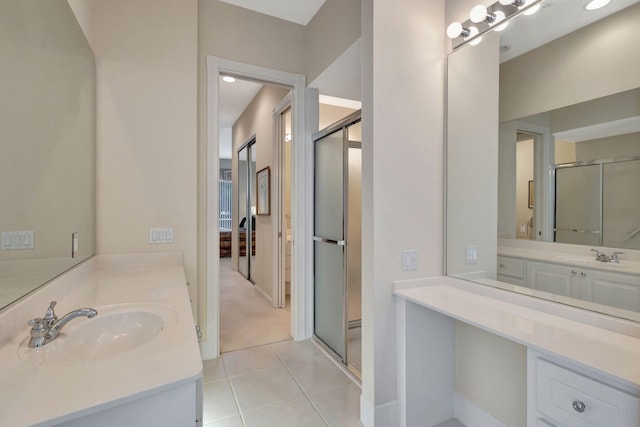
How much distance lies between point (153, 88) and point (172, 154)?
472mm

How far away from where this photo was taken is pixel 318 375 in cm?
226

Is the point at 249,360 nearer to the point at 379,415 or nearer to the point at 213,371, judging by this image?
the point at 213,371

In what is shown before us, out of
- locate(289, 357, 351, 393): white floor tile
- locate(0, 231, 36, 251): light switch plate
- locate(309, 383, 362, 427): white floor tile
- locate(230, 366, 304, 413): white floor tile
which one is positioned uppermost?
locate(0, 231, 36, 251): light switch plate

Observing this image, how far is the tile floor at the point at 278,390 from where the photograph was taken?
5.86 ft

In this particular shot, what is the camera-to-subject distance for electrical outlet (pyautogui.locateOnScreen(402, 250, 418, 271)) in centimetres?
177

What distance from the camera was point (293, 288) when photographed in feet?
9.47

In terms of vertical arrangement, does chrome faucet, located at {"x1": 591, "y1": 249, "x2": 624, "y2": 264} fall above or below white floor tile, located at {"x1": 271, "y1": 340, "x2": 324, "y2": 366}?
above

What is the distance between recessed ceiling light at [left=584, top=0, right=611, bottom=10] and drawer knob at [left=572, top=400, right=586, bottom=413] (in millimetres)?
1611

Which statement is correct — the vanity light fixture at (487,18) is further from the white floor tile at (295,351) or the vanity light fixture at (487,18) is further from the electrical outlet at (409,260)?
the white floor tile at (295,351)

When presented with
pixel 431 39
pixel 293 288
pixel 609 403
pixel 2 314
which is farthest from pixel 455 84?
pixel 2 314

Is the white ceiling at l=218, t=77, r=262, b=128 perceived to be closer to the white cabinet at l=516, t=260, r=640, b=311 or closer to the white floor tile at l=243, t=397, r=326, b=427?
the white floor tile at l=243, t=397, r=326, b=427

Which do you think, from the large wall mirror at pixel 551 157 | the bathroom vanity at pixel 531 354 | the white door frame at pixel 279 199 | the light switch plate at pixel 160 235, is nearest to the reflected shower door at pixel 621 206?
the large wall mirror at pixel 551 157

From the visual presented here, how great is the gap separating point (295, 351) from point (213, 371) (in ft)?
2.27

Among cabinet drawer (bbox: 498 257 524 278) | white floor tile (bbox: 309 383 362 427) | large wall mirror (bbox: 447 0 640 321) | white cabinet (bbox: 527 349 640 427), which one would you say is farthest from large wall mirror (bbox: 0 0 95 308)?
cabinet drawer (bbox: 498 257 524 278)
